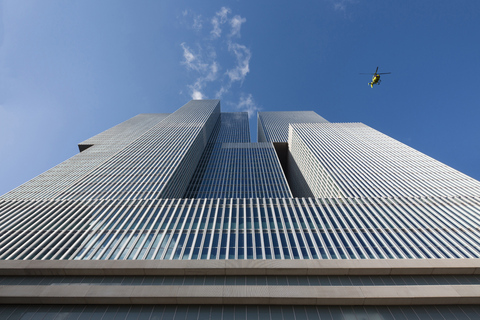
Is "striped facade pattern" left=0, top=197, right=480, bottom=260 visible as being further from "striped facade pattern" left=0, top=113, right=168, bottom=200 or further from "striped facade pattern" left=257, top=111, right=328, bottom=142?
"striped facade pattern" left=257, top=111, right=328, bottom=142

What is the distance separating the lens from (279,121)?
17062 centimetres

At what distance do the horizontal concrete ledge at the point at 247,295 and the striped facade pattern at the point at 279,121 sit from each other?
397 feet

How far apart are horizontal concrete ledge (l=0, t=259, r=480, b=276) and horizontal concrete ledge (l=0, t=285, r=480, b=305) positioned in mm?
1921

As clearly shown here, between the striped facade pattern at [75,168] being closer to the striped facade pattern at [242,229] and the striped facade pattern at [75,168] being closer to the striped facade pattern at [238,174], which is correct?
the striped facade pattern at [242,229]

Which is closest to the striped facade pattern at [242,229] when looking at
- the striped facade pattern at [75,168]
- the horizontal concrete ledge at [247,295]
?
the horizontal concrete ledge at [247,295]

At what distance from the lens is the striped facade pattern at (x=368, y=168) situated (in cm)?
6022

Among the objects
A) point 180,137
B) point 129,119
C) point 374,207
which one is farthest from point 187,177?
point 129,119

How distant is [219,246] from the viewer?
92.4 feet

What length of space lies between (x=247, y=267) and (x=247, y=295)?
2.76m

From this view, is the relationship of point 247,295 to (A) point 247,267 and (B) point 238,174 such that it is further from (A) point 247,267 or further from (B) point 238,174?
(B) point 238,174

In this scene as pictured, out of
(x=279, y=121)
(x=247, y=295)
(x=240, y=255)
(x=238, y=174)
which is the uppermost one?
(x=247, y=295)

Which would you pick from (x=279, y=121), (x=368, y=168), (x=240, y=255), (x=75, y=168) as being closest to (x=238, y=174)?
(x=368, y=168)

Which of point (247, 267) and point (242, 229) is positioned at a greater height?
point (247, 267)

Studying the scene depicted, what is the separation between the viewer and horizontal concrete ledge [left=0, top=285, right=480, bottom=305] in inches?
805
